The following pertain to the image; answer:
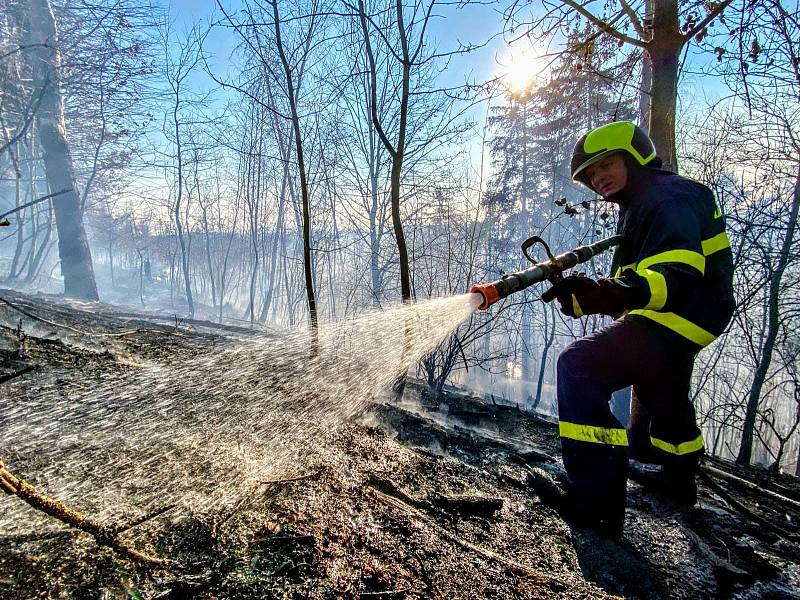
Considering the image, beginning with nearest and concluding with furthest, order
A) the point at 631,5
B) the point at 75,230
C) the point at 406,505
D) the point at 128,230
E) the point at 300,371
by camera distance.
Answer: the point at 406,505, the point at 631,5, the point at 300,371, the point at 75,230, the point at 128,230

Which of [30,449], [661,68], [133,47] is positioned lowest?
[30,449]

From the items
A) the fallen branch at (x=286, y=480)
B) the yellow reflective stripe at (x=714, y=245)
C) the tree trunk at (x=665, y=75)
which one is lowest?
the fallen branch at (x=286, y=480)

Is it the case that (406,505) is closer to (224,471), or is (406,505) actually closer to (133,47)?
(224,471)

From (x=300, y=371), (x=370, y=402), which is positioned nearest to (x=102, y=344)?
(x=300, y=371)

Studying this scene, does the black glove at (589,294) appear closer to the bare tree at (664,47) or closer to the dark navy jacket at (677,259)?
the dark navy jacket at (677,259)

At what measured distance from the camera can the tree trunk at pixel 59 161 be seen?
1335 centimetres

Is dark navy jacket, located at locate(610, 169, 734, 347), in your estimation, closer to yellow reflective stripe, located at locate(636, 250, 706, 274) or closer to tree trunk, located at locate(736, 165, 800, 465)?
yellow reflective stripe, located at locate(636, 250, 706, 274)

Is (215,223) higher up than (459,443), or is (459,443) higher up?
(215,223)

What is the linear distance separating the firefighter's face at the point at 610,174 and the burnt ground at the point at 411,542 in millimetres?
2045

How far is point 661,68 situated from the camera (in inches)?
138

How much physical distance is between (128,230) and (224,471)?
50.5 m

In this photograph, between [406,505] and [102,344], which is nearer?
[406,505]

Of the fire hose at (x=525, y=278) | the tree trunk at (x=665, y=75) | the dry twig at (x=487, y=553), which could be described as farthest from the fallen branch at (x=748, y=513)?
the tree trunk at (x=665, y=75)

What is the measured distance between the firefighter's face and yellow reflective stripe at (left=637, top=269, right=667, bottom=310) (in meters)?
0.87
